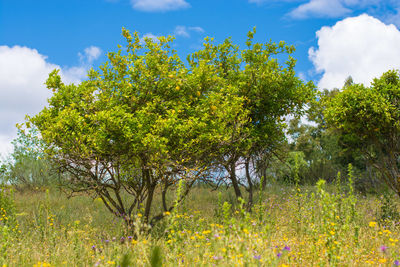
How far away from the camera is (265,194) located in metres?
13.0

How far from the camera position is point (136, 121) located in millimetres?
6266

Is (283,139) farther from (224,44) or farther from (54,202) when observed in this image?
(54,202)

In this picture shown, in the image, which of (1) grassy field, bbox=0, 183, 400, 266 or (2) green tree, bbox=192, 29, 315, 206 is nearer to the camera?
(1) grassy field, bbox=0, 183, 400, 266

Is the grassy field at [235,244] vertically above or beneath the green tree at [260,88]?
beneath

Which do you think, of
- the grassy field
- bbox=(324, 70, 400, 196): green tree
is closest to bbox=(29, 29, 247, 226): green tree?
the grassy field

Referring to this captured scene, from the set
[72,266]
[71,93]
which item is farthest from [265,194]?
[72,266]

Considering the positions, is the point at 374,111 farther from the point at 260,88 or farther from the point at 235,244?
the point at 235,244

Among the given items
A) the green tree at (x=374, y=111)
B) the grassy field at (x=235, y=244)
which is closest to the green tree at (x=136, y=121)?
the grassy field at (x=235, y=244)

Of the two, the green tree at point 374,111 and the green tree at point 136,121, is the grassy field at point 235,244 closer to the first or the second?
the green tree at point 136,121

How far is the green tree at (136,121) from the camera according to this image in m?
6.29

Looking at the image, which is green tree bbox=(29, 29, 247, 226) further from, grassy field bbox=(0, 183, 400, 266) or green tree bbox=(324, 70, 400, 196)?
green tree bbox=(324, 70, 400, 196)

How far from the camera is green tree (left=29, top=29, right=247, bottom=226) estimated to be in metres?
6.29

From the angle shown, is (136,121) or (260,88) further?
(260,88)

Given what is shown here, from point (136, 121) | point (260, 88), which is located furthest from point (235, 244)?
point (260, 88)
